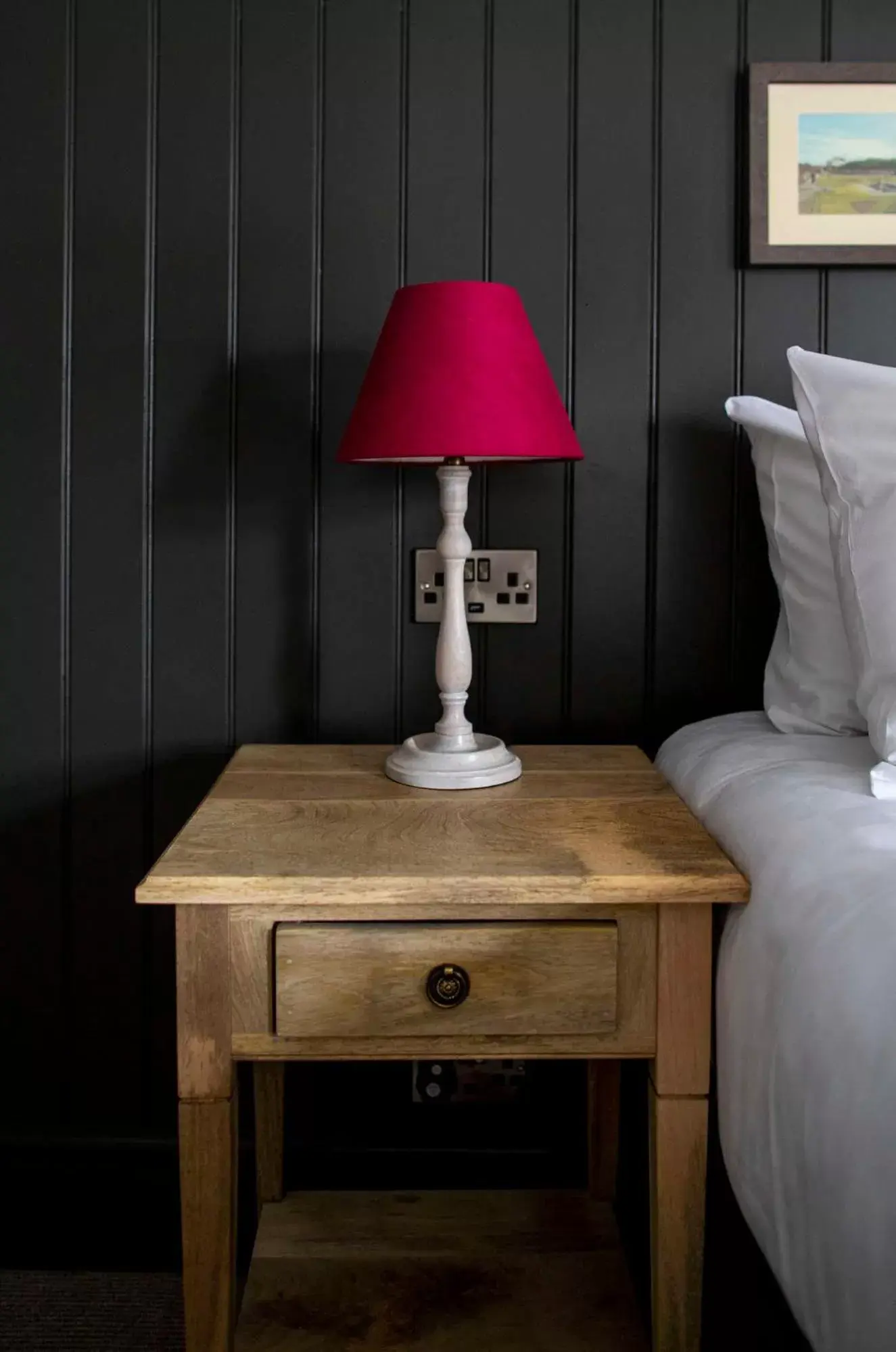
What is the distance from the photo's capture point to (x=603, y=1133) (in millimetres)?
1447

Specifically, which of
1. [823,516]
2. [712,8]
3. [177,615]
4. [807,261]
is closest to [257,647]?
[177,615]

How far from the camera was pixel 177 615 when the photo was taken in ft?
4.97

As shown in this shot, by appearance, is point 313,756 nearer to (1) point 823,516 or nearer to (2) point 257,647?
(2) point 257,647

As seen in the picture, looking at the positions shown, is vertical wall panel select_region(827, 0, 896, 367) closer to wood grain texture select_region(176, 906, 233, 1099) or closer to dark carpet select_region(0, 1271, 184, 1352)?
wood grain texture select_region(176, 906, 233, 1099)

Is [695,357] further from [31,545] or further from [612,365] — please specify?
[31,545]

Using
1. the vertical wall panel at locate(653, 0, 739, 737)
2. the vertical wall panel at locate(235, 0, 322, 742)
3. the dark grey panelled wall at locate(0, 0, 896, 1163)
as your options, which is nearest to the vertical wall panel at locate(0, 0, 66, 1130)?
the dark grey panelled wall at locate(0, 0, 896, 1163)

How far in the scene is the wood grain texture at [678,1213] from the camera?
99cm

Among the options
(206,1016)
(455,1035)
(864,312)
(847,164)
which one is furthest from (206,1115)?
(847,164)

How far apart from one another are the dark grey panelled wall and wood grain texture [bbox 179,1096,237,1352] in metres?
0.58

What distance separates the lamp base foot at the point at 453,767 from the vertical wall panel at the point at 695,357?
0.34 metres

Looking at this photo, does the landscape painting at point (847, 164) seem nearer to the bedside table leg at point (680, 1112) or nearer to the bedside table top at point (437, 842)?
the bedside table top at point (437, 842)

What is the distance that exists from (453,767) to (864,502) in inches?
19.6

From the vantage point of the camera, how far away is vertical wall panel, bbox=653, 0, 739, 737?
4.83 ft

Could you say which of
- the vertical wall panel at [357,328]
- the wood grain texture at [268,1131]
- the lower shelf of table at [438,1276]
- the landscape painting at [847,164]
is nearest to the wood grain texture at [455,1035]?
the lower shelf of table at [438,1276]
